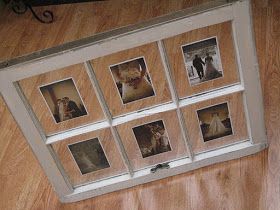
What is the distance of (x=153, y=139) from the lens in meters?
1.42

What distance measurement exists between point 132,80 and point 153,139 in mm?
243

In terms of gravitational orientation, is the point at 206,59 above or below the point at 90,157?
→ above

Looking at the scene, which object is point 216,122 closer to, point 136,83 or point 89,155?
point 136,83

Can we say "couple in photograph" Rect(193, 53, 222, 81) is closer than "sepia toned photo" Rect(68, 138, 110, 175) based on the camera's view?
Yes

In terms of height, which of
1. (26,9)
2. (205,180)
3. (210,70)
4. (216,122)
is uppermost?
(26,9)

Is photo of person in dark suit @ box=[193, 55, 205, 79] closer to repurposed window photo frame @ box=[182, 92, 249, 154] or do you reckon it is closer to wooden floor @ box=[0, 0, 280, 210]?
repurposed window photo frame @ box=[182, 92, 249, 154]

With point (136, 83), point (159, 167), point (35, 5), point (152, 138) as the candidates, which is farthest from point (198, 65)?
point (35, 5)

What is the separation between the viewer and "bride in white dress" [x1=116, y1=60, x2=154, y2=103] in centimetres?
125

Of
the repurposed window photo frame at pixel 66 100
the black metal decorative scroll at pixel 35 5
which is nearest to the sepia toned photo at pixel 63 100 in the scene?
the repurposed window photo frame at pixel 66 100

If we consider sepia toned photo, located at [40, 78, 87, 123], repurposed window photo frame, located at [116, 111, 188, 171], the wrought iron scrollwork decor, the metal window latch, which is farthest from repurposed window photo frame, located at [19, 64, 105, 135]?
the wrought iron scrollwork decor

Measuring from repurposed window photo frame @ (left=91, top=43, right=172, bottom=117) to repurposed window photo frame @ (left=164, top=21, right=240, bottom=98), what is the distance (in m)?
0.07

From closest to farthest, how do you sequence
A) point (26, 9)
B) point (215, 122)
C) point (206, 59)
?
point (206, 59)
point (215, 122)
point (26, 9)

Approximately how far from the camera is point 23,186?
5.31 ft

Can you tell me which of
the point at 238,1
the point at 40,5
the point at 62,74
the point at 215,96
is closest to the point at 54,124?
the point at 62,74
